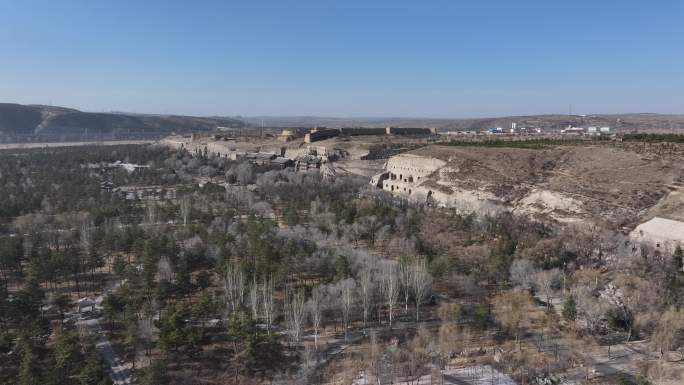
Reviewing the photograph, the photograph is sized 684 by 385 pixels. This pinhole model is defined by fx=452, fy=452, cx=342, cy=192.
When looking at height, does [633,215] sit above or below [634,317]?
above

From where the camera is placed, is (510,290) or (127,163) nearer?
(510,290)

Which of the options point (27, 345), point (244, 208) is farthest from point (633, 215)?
point (27, 345)

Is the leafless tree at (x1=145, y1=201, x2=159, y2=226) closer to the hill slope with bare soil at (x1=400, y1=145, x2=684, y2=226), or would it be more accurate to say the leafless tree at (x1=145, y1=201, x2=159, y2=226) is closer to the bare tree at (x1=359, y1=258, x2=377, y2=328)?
the bare tree at (x1=359, y1=258, x2=377, y2=328)

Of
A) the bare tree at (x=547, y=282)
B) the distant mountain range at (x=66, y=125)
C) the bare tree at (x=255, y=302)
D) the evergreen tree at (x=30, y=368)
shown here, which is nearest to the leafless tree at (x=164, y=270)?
the bare tree at (x=255, y=302)

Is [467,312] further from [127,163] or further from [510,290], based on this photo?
[127,163]

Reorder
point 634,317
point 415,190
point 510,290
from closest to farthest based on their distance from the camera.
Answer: point 634,317 → point 510,290 → point 415,190

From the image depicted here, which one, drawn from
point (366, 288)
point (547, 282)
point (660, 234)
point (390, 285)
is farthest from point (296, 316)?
point (660, 234)

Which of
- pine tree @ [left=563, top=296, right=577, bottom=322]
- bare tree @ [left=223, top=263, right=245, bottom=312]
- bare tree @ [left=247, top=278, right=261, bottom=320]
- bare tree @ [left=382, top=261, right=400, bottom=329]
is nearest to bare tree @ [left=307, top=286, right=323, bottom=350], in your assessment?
bare tree @ [left=247, top=278, right=261, bottom=320]

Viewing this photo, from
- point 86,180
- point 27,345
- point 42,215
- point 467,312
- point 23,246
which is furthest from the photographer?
point 86,180
